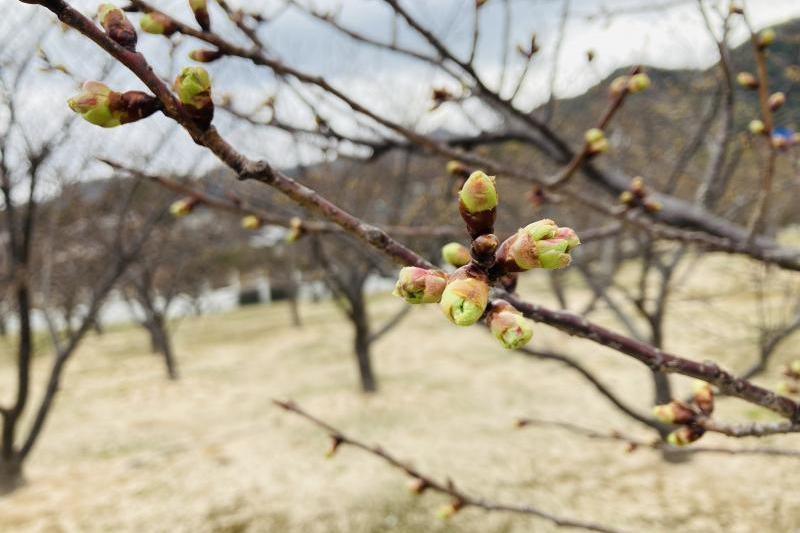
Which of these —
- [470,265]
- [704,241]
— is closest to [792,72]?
[704,241]

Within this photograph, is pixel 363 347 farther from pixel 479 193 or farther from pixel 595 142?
pixel 479 193

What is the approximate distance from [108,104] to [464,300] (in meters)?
0.46

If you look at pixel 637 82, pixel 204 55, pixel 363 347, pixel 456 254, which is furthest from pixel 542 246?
pixel 363 347

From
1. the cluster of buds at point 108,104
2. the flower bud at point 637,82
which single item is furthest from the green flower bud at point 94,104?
the flower bud at point 637,82

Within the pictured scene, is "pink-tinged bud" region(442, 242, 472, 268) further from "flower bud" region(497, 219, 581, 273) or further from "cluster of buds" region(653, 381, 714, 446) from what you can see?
"cluster of buds" region(653, 381, 714, 446)

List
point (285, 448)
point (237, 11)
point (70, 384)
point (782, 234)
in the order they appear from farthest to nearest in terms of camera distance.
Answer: point (782, 234), point (70, 384), point (285, 448), point (237, 11)

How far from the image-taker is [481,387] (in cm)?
972

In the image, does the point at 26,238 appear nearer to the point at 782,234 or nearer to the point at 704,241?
the point at 704,241

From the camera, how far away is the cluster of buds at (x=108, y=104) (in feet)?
2.03

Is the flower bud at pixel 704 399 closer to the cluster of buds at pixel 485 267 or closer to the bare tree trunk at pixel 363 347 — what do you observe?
the cluster of buds at pixel 485 267

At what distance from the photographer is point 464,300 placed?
0.55m

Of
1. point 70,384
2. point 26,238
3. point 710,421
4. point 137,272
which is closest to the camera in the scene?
point 710,421

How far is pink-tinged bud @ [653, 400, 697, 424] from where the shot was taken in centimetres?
101

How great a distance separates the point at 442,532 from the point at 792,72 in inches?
175
